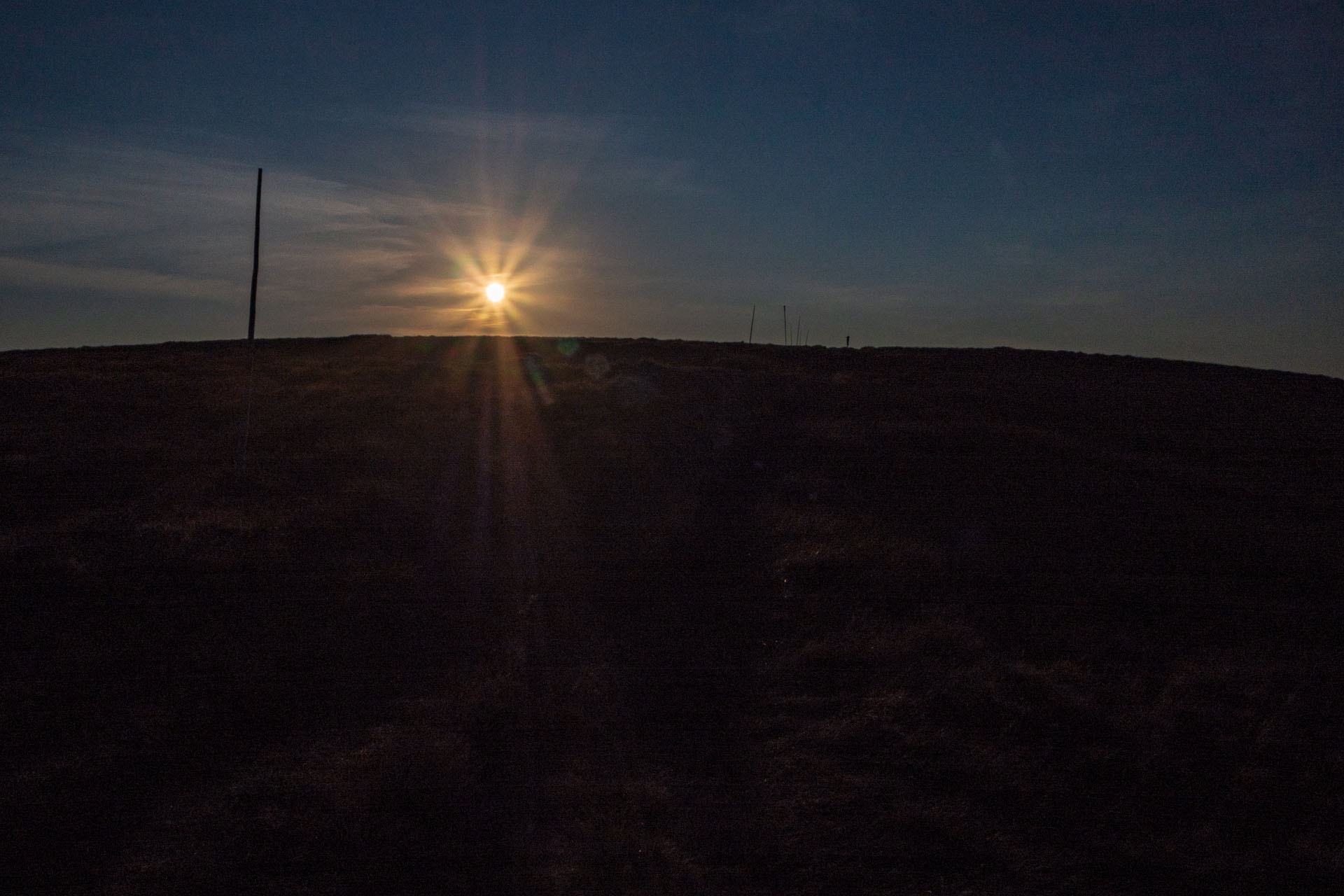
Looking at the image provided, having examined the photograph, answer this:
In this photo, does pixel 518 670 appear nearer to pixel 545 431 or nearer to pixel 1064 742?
pixel 1064 742

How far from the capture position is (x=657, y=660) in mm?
9172

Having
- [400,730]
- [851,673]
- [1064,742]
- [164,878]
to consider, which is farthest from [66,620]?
[1064,742]

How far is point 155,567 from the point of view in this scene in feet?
37.1

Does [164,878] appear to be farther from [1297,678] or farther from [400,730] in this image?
[1297,678]

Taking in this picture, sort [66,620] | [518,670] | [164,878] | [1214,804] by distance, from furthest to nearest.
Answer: [66,620]
[518,670]
[1214,804]
[164,878]

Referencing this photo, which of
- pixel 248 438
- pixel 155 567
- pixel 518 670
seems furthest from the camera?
pixel 248 438

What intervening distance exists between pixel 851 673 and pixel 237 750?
5.60 meters

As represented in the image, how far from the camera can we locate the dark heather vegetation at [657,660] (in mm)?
5785

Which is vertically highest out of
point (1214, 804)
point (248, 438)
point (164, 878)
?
point (248, 438)

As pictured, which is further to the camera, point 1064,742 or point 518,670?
point 518,670

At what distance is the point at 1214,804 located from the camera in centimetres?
640

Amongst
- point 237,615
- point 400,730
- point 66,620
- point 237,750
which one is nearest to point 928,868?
point 400,730

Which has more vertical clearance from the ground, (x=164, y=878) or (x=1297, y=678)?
(x=1297, y=678)

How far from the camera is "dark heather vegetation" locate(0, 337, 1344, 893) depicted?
579 centimetres
